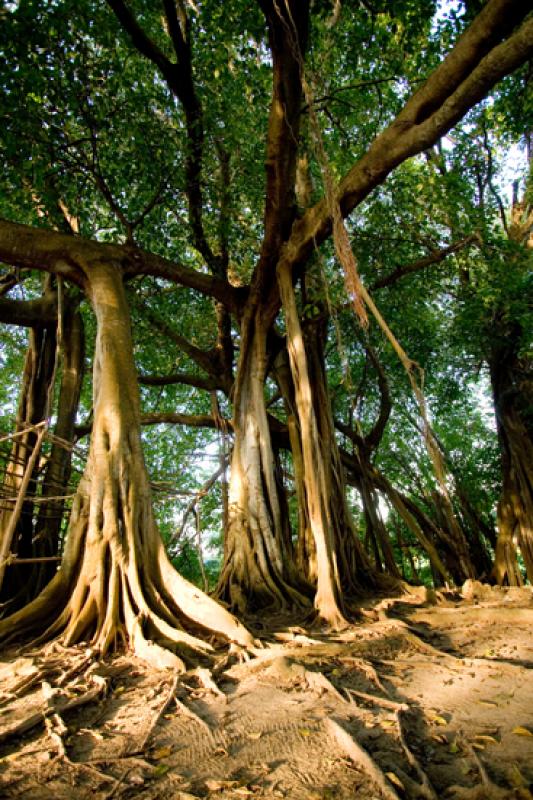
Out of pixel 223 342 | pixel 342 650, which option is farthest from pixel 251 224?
pixel 342 650

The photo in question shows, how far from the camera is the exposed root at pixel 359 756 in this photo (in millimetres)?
1142

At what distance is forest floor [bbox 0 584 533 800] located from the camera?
4.02 feet

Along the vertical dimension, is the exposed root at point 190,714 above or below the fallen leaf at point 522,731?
above

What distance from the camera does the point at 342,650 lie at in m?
2.38

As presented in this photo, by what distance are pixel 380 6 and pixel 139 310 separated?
3747 mm

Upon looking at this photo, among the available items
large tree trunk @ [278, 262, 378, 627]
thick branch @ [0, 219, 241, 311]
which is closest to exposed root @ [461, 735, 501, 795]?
large tree trunk @ [278, 262, 378, 627]

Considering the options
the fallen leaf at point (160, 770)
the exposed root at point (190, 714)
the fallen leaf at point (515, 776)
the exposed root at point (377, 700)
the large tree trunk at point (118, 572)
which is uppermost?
the large tree trunk at point (118, 572)

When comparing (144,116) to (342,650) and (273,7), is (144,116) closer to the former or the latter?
(273,7)

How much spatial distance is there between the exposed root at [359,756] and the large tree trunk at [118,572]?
0.96 m

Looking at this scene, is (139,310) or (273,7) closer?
(273,7)

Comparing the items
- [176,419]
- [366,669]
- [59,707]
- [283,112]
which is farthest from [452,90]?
[176,419]

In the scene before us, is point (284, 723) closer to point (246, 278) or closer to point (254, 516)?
point (254, 516)

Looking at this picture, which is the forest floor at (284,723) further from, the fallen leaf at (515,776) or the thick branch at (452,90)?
the thick branch at (452,90)

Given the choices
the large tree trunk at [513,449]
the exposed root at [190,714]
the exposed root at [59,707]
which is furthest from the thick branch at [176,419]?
the exposed root at [190,714]
